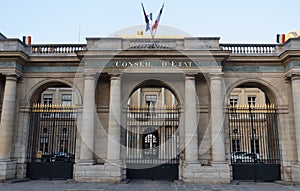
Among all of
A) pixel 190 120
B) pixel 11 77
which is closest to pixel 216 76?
pixel 190 120

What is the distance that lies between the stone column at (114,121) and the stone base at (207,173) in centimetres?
331

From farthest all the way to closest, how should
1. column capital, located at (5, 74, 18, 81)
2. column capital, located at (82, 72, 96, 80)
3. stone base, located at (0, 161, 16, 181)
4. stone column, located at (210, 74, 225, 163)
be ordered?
column capital, located at (5, 74, 18, 81) → column capital, located at (82, 72, 96, 80) → stone column, located at (210, 74, 225, 163) → stone base, located at (0, 161, 16, 181)

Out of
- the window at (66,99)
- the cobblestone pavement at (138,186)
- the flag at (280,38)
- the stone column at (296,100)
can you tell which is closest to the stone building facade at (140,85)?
the stone column at (296,100)

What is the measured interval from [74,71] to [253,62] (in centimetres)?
922

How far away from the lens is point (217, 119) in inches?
492

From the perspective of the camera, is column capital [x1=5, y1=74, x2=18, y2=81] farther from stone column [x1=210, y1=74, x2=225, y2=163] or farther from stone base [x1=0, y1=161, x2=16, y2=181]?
stone column [x1=210, y1=74, x2=225, y2=163]

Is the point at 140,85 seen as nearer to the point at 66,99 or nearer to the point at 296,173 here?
the point at 296,173

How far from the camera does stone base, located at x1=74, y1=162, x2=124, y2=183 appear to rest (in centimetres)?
1203

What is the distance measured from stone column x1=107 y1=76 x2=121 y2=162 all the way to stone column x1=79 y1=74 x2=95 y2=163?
84 centimetres

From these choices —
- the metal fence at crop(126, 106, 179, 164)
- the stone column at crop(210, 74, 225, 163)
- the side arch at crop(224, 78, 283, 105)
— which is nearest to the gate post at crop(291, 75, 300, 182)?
the side arch at crop(224, 78, 283, 105)

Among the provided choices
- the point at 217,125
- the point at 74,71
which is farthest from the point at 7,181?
the point at 217,125

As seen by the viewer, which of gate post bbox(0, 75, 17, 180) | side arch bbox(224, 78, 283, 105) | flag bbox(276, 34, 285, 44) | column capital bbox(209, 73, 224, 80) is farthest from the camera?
flag bbox(276, 34, 285, 44)

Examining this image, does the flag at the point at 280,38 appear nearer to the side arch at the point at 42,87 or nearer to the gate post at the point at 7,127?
the side arch at the point at 42,87

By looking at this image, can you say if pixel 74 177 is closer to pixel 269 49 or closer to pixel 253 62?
pixel 253 62
